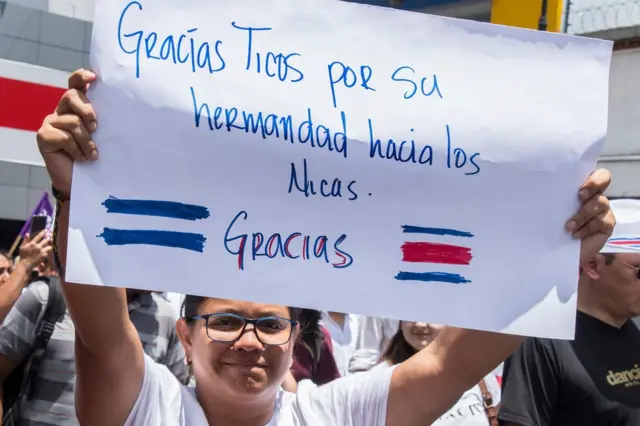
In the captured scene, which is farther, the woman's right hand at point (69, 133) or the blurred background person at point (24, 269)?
the blurred background person at point (24, 269)

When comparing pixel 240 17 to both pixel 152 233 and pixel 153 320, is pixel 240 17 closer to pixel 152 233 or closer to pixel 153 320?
pixel 152 233

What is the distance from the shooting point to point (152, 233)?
65.1 inches

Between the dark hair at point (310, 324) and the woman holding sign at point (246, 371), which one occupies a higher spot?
the dark hair at point (310, 324)

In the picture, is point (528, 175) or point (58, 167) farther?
point (528, 175)

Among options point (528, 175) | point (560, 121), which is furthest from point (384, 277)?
point (560, 121)

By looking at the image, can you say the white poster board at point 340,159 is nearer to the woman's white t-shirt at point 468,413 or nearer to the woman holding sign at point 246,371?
the woman holding sign at point 246,371

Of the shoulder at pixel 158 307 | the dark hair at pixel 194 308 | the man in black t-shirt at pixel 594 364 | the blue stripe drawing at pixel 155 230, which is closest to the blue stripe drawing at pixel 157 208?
the blue stripe drawing at pixel 155 230

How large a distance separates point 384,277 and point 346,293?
0.09 metres

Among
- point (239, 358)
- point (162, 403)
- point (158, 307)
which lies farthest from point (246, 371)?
point (158, 307)

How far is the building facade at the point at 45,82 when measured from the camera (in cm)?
886

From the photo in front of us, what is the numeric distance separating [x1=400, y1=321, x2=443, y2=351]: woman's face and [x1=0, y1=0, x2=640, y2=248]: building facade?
225 inches

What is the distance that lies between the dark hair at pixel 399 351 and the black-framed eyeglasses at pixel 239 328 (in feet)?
6.60

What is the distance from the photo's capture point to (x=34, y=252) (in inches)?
154

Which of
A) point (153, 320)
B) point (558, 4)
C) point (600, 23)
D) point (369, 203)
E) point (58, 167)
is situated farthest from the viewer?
point (600, 23)
